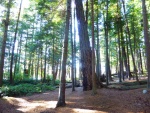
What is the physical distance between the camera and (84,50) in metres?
13.0

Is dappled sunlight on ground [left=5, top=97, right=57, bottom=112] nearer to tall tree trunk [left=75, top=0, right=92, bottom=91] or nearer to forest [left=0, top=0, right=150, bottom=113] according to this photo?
forest [left=0, top=0, right=150, bottom=113]

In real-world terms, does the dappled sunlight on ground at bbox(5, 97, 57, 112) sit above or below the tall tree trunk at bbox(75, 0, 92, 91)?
below

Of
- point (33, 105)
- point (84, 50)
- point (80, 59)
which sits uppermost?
point (84, 50)

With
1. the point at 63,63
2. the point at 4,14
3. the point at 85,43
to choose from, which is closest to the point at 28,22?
the point at 4,14

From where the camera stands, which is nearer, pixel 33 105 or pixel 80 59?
pixel 33 105

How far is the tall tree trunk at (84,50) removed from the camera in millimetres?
12789

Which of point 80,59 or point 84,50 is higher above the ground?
point 84,50

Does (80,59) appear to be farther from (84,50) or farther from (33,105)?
(33,105)

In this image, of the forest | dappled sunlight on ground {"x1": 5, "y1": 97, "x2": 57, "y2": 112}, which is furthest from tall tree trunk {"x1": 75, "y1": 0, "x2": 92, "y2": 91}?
dappled sunlight on ground {"x1": 5, "y1": 97, "x2": 57, "y2": 112}

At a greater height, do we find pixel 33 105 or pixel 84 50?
pixel 84 50

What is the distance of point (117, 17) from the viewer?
17.4 meters

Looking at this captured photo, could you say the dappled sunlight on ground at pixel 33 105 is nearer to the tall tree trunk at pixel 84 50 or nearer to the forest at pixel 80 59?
the forest at pixel 80 59

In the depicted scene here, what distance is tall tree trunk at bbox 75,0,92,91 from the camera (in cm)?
1279

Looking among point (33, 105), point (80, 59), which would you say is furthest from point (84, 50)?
point (33, 105)
